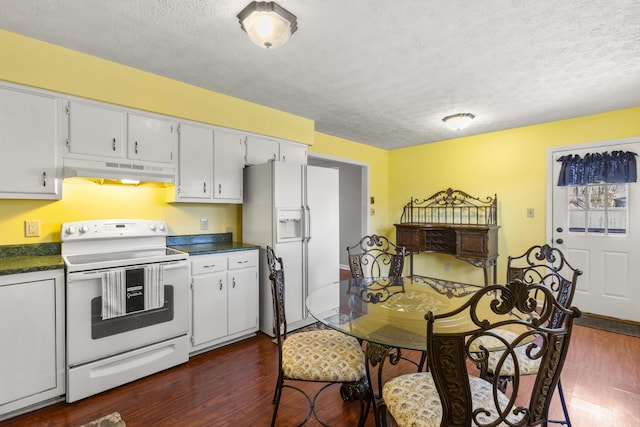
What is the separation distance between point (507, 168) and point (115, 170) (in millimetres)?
4642

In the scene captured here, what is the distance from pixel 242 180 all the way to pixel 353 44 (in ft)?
5.87

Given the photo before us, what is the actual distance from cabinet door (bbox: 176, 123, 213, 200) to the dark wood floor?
1.52m

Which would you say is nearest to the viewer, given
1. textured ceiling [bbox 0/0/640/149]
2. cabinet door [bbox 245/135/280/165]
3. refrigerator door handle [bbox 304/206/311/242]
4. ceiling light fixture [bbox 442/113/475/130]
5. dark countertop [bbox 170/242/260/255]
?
textured ceiling [bbox 0/0/640/149]

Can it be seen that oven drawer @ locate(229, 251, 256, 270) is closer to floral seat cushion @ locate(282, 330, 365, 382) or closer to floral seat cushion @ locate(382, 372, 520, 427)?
floral seat cushion @ locate(282, 330, 365, 382)

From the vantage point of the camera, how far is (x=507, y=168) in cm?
433

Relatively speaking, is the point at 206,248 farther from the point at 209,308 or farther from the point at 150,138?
the point at 150,138

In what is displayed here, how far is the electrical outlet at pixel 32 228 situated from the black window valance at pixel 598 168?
5411 mm

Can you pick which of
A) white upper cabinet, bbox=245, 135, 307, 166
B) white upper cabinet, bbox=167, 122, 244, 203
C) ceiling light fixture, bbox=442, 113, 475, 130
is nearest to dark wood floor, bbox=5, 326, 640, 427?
white upper cabinet, bbox=167, 122, 244, 203

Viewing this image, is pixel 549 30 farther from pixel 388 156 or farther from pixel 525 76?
pixel 388 156

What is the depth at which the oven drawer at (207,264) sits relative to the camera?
270 cm

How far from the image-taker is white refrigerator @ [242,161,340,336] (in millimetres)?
3113

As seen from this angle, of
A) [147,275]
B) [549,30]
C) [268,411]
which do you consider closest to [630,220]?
[549,30]

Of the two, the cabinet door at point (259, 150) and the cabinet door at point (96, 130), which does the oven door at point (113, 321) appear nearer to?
the cabinet door at point (96, 130)

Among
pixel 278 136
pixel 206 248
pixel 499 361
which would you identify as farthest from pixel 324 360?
pixel 278 136
